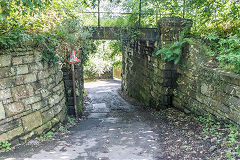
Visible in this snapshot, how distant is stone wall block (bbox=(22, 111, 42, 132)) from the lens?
450 centimetres

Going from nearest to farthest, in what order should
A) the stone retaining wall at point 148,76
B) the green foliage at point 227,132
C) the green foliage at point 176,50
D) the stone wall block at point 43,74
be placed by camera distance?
the green foliage at point 227,132
the stone wall block at point 43,74
the green foliage at point 176,50
the stone retaining wall at point 148,76

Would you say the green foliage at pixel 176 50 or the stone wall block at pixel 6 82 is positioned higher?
the green foliage at pixel 176 50

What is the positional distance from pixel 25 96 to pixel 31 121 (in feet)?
2.00

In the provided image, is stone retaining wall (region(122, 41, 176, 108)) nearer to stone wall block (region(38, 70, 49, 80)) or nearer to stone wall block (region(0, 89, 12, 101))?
stone wall block (region(38, 70, 49, 80))

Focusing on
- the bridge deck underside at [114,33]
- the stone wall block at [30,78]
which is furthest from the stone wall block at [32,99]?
the bridge deck underside at [114,33]

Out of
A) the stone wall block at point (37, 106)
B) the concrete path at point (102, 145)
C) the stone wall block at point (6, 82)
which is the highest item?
the stone wall block at point (6, 82)

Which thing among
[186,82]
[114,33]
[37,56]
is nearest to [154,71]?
[186,82]

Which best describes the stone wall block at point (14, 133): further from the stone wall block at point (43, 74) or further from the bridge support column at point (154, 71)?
the bridge support column at point (154, 71)

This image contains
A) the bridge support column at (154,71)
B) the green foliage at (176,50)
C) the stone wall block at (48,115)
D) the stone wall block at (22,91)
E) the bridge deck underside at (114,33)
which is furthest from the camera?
the bridge deck underside at (114,33)

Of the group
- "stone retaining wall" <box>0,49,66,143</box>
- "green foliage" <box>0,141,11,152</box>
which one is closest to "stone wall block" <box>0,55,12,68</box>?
"stone retaining wall" <box>0,49,66,143</box>

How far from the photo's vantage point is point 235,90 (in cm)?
405

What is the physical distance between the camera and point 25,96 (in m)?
4.50

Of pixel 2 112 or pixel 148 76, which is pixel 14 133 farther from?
pixel 148 76

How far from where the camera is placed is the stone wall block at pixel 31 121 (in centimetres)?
450
